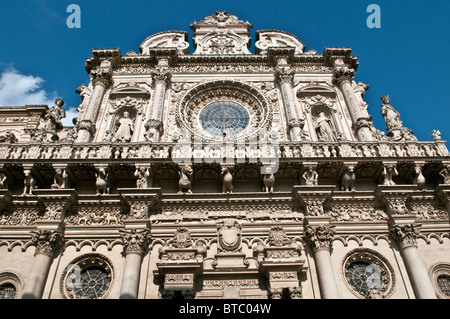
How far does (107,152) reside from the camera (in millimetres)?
11711

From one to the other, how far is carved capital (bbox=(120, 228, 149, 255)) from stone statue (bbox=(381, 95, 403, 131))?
990cm

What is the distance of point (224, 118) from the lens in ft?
51.2

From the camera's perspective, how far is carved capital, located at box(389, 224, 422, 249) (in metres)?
10.1

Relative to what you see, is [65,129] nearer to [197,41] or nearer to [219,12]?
[197,41]

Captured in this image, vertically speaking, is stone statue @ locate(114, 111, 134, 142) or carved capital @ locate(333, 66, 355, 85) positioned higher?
carved capital @ locate(333, 66, 355, 85)

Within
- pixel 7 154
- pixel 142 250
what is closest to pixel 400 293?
pixel 142 250

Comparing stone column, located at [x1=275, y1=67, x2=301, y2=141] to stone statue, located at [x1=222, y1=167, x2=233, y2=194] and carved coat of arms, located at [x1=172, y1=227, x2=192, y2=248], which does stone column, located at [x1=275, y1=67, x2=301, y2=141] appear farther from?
carved coat of arms, located at [x1=172, y1=227, x2=192, y2=248]

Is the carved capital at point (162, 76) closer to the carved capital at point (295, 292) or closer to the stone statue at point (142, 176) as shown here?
the stone statue at point (142, 176)

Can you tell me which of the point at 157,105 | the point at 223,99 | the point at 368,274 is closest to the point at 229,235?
the point at 368,274

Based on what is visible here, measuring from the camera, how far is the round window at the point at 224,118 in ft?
50.0

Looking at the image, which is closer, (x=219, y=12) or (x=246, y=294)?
(x=246, y=294)

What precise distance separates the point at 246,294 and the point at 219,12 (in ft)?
53.1

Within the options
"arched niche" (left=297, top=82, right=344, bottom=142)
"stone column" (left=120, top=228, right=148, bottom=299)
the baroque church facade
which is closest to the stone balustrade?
the baroque church facade
